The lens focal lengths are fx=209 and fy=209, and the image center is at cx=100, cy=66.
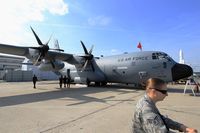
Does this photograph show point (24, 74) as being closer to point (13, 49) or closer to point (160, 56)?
point (13, 49)

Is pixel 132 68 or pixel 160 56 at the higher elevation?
pixel 160 56

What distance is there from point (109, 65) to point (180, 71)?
8074mm

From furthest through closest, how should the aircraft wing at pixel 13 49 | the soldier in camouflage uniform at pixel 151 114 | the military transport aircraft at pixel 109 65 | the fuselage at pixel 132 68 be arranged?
the aircraft wing at pixel 13 49 < the fuselage at pixel 132 68 < the military transport aircraft at pixel 109 65 < the soldier in camouflage uniform at pixel 151 114

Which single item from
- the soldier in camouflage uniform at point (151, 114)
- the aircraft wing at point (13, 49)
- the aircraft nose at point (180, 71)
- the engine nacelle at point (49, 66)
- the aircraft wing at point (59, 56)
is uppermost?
the aircraft wing at point (13, 49)

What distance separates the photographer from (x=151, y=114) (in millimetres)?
2432

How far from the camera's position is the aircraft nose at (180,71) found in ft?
57.9

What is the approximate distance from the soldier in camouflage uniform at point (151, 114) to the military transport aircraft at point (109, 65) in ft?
51.3

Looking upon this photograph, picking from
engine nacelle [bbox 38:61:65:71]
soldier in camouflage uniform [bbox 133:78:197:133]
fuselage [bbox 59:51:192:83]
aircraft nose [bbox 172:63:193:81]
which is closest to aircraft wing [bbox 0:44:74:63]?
engine nacelle [bbox 38:61:65:71]

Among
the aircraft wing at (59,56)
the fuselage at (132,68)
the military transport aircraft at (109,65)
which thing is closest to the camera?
the military transport aircraft at (109,65)

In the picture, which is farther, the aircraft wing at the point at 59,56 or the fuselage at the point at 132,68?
the aircraft wing at the point at 59,56

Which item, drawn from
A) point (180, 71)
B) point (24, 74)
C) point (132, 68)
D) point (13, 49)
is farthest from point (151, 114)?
point (24, 74)

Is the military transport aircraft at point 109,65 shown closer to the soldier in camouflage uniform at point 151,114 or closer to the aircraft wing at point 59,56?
the aircraft wing at point 59,56

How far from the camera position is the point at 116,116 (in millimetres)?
8258

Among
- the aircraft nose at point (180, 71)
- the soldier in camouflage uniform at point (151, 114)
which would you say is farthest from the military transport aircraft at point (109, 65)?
the soldier in camouflage uniform at point (151, 114)
